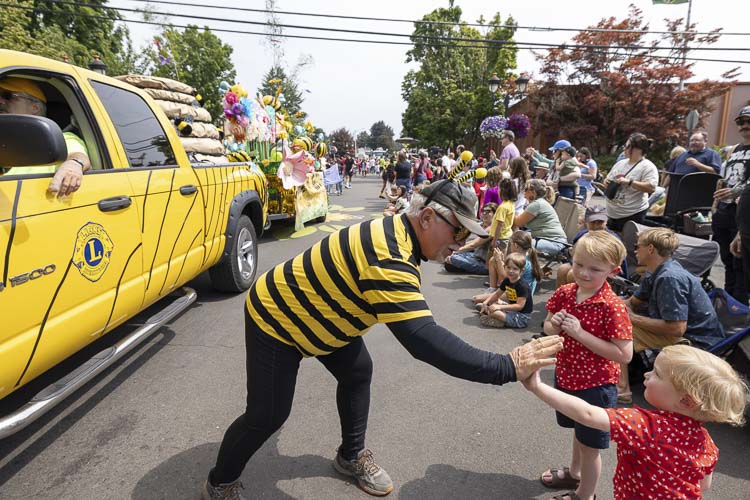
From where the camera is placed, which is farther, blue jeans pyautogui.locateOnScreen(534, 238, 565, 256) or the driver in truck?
blue jeans pyautogui.locateOnScreen(534, 238, 565, 256)

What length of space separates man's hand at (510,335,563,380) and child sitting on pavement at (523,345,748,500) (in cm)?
8

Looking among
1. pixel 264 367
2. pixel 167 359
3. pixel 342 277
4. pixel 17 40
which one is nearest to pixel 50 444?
pixel 167 359

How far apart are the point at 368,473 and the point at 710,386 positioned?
1557 millimetres

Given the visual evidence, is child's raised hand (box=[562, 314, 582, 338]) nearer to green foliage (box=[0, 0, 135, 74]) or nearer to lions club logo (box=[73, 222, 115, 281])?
lions club logo (box=[73, 222, 115, 281])

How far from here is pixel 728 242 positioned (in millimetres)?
4770

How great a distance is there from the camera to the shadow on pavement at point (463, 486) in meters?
2.24

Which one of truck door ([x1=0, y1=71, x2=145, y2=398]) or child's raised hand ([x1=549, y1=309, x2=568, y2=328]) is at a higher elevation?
truck door ([x1=0, y1=71, x2=145, y2=398])

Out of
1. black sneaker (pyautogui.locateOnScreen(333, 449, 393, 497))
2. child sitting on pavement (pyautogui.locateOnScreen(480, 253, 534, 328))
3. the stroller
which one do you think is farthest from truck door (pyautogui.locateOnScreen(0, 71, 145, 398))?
the stroller

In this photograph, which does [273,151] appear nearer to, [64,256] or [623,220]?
[623,220]

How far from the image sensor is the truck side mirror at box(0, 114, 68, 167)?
5.63 ft

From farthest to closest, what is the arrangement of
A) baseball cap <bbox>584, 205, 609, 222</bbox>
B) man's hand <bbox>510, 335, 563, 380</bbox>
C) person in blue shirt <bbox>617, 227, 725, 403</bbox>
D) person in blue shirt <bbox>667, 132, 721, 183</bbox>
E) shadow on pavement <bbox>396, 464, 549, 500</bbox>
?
1. person in blue shirt <bbox>667, 132, 721, 183</bbox>
2. baseball cap <bbox>584, 205, 609, 222</bbox>
3. person in blue shirt <bbox>617, 227, 725, 403</bbox>
4. shadow on pavement <bbox>396, 464, 549, 500</bbox>
5. man's hand <bbox>510, 335, 563, 380</bbox>

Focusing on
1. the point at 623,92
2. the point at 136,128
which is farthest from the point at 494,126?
the point at 136,128

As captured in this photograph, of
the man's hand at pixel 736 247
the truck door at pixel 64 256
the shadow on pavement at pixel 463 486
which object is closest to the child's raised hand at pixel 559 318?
the shadow on pavement at pixel 463 486

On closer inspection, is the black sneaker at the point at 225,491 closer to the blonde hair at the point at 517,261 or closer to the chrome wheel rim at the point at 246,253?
the chrome wheel rim at the point at 246,253
